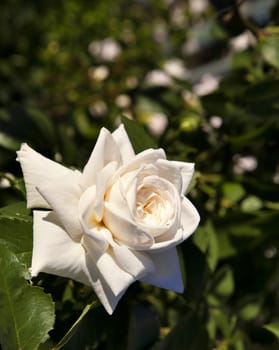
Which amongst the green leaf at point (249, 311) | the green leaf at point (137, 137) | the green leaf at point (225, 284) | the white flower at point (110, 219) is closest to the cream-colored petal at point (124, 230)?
the white flower at point (110, 219)

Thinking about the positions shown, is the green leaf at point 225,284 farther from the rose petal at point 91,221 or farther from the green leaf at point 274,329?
the rose petal at point 91,221

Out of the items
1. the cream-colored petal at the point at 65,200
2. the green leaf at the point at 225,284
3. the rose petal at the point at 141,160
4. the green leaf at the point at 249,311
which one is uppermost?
the rose petal at the point at 141,160

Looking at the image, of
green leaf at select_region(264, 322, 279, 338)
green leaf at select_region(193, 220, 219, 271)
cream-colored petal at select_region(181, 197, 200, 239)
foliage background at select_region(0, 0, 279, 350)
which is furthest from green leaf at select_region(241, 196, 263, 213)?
cream-colored petal at select_region(181, 197, 200, 239)

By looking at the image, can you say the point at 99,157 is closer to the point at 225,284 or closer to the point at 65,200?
the point at 65,200

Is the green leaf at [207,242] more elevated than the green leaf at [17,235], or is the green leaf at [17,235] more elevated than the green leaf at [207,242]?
the green leaf at [17,235]

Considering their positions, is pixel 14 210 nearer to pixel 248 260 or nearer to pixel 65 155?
pixel 65 155

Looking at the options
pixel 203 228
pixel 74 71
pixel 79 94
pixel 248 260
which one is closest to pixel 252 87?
pixel 203 228

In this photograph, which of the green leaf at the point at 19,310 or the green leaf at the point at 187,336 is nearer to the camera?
the green leaf at the point at 19,310
